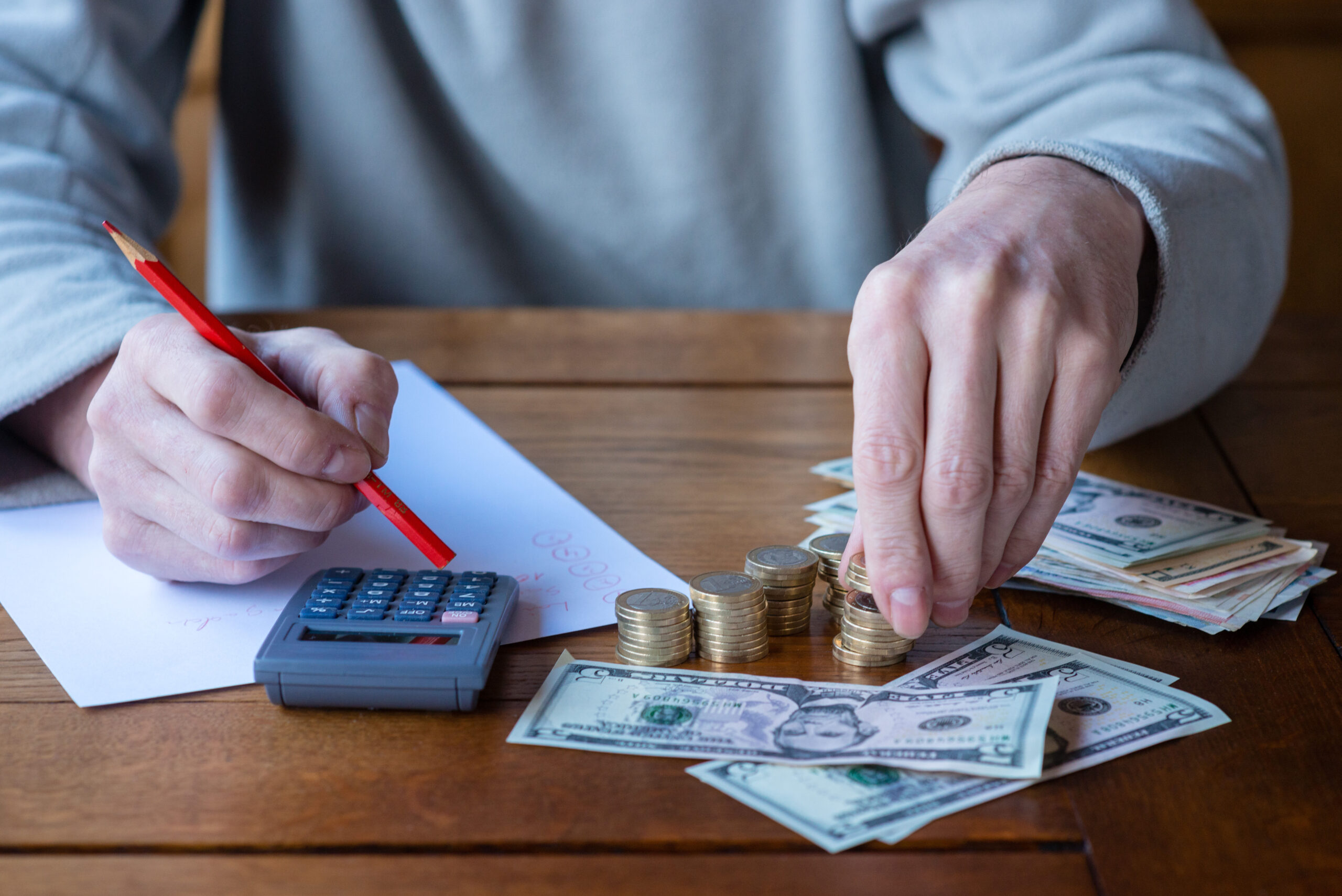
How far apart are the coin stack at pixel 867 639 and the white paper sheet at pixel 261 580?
14 centimetres

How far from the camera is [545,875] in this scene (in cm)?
43

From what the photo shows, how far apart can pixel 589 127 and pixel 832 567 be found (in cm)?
94

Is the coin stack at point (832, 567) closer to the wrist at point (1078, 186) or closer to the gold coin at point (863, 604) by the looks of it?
the gold coin at point (863, 604)

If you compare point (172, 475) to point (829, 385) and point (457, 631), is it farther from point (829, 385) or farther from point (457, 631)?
point (829, 385)

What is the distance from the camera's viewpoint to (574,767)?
0.50 m

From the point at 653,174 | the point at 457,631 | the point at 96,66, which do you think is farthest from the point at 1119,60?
the point at 96,66

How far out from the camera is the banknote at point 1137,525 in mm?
701

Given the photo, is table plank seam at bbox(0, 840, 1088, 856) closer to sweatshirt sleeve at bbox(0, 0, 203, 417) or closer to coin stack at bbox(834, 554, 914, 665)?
coin stack at bbox(834, 554, 914, 665)

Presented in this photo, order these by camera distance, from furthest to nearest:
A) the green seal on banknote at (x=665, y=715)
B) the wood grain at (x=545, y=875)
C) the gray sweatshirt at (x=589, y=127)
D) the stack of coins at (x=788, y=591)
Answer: the gray sweatshirt at (x=589, y=127) → the stack of coins at (x=788, y=591) → the green seal on banknote at (x=665, y=715) → the wood grain at (x=545, y=875)

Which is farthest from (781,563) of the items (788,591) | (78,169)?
(78,169)

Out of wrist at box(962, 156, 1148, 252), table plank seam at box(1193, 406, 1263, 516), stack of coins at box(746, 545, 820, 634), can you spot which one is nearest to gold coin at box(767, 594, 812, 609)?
stack of coins at box(746, 545, 820, 634)

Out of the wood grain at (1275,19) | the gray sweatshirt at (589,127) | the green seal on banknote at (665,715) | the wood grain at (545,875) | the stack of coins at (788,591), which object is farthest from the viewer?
the wood grain at (1275,19)

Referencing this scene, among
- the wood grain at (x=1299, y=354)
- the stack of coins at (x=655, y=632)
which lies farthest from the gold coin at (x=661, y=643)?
the wood grain at (x=1299, y=354)

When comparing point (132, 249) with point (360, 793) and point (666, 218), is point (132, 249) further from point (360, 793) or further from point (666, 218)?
point (666, 218)
